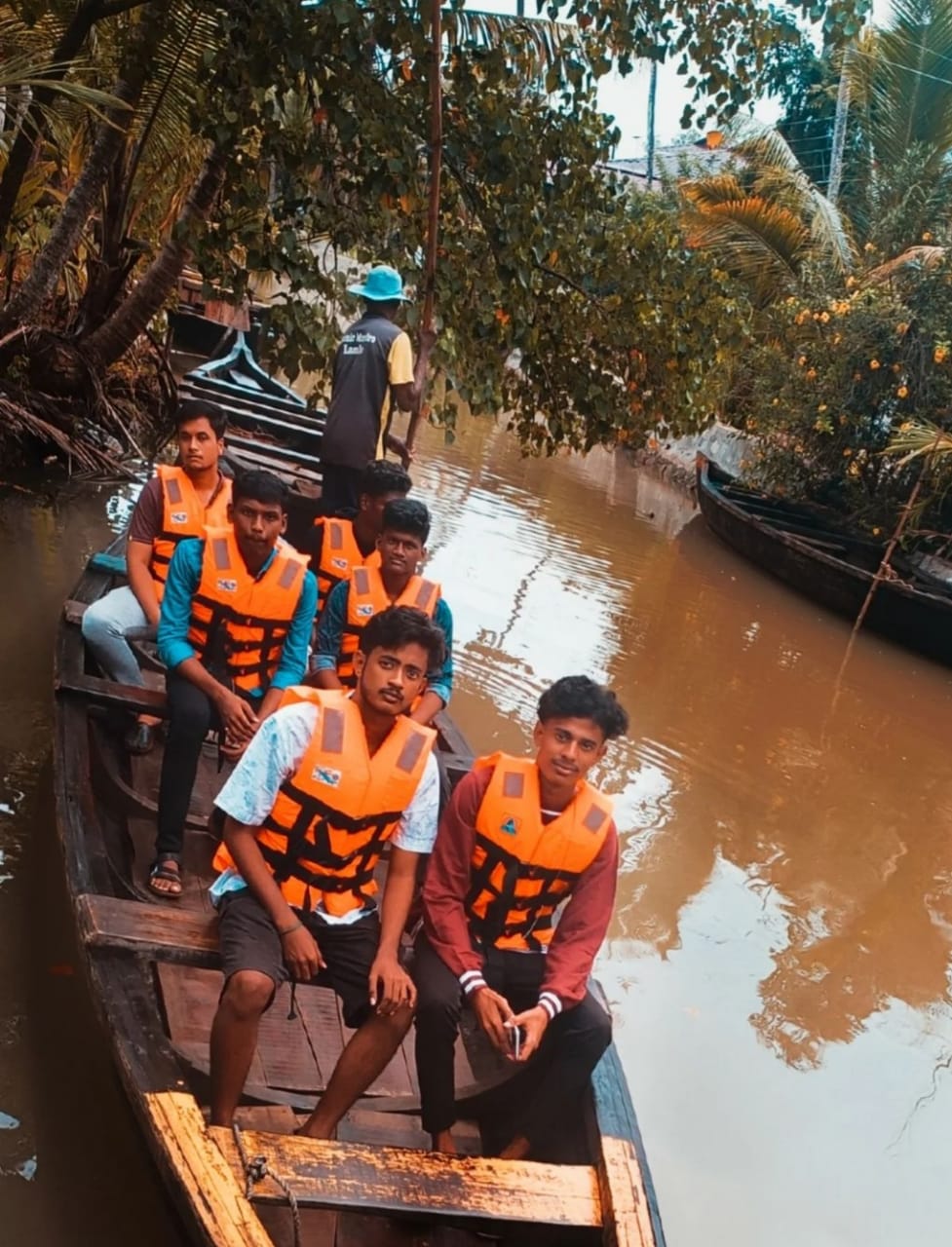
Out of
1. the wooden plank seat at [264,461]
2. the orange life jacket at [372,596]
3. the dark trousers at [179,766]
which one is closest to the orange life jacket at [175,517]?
the orange life jacket at [372,596]

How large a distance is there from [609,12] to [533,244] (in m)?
0.95

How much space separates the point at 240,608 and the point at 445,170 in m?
2.23

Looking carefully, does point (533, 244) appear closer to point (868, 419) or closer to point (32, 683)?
point (32, 683)

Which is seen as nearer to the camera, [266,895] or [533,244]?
[266,895]

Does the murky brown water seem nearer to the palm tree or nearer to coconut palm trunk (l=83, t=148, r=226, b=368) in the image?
coconut palm trunk (l=83, t=148, r=226, b=368)

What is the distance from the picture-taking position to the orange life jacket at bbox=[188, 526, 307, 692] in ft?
10.8

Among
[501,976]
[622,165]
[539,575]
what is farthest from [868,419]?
[622,165]

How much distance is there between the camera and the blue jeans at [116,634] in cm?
378

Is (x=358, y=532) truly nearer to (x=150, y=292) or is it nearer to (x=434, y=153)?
(x=434, y=153)

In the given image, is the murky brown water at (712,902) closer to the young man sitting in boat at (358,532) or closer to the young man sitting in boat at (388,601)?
the young man sitting in boat at (388,601)

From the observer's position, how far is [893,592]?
28.5 ft

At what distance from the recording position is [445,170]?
14.9ft

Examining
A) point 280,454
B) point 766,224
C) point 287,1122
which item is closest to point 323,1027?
point 287,1122

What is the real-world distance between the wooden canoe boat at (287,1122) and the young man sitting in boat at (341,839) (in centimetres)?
16
